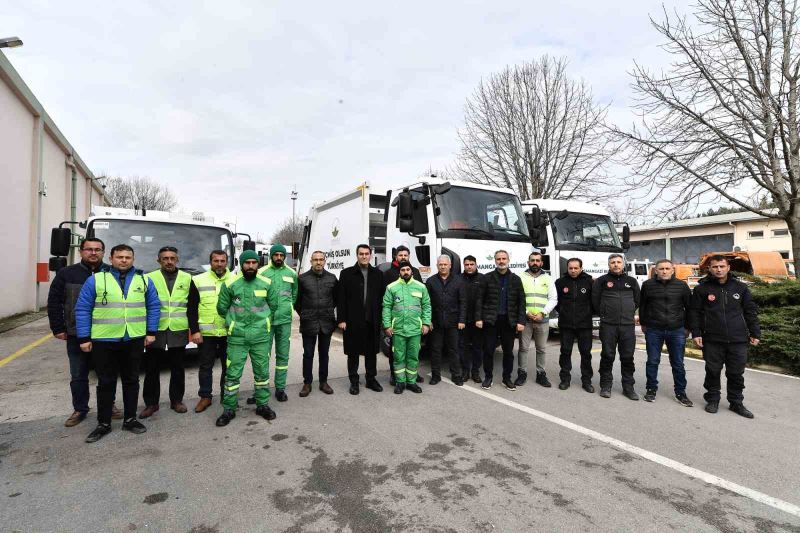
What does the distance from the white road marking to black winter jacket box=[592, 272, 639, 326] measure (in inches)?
66.1

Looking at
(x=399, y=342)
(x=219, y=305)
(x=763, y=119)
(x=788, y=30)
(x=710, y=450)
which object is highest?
(x=788, y=30)

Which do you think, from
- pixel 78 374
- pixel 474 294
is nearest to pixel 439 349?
pixel 474 294

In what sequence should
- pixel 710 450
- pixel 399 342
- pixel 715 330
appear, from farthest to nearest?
pixel 399 342 < pixel 715 330 < pixel 710 450

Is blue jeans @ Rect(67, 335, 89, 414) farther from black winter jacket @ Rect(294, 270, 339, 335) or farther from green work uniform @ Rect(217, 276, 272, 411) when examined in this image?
black winter jacket @ Rect(294, 270, 339, 335)

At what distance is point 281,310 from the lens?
16.3 feet

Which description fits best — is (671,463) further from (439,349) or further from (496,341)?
(439,349)

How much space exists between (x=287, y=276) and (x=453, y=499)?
10.2 ft

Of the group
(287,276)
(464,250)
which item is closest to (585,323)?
(464,250)

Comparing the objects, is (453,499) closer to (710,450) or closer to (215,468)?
(215,468)

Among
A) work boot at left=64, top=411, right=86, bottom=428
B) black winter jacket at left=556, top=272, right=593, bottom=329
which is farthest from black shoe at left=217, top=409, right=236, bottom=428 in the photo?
black winter jacket at left=556, top=272, right=593, bottom=329

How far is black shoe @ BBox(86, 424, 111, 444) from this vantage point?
388 centimetres

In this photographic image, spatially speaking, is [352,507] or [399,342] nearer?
[352,507]

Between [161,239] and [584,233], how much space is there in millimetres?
7917

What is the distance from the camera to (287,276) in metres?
5.07
